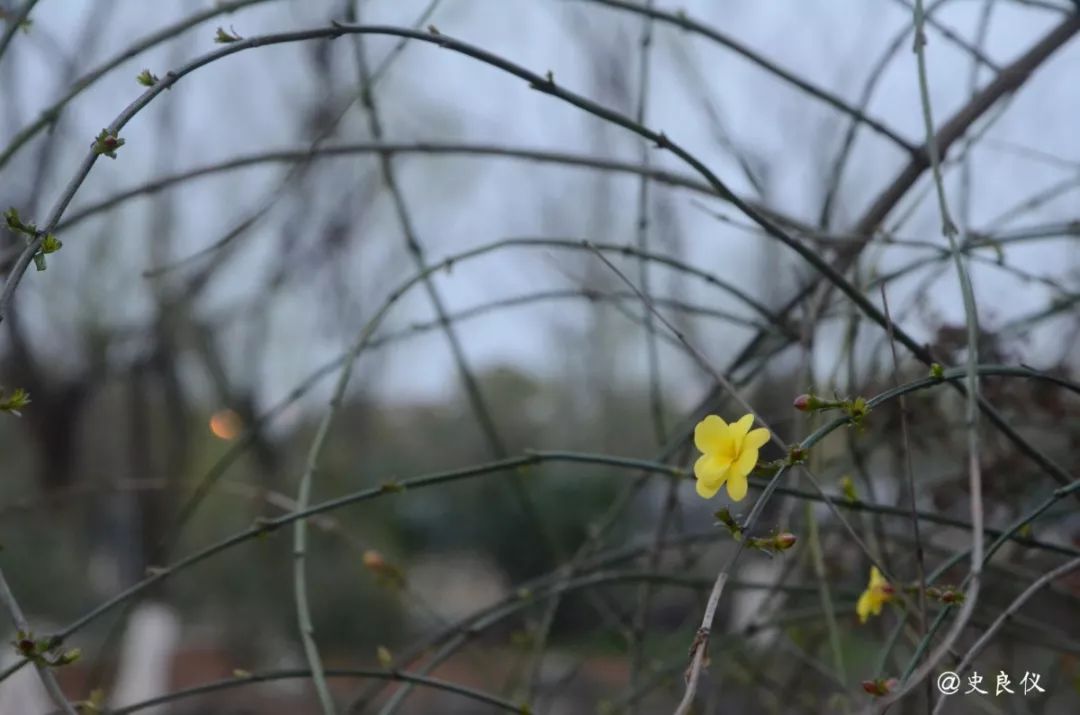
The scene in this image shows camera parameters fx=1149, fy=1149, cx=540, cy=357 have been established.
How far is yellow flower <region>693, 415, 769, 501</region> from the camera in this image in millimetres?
723

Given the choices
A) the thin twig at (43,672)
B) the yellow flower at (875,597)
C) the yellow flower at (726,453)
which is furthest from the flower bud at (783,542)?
the thin twig at (43,672)

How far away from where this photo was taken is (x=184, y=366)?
7.05 m

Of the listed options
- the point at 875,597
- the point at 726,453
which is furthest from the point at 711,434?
the point at 875,597

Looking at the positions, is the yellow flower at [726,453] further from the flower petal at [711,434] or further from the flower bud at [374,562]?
the flower bud at [374,562]

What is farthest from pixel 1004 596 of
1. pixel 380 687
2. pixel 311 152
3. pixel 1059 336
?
pixel 311 152

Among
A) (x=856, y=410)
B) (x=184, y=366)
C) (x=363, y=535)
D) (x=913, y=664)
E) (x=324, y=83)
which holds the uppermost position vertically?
(x=324, y=83)

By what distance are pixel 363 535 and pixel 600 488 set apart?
1.59 meters

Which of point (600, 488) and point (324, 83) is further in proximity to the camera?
point (600, 488)

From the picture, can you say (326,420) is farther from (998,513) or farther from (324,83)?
(324,83)

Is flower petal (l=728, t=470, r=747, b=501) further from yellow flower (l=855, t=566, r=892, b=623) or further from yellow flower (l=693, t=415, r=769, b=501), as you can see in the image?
yellow flower (l=855, t=566, r=892, b=623)

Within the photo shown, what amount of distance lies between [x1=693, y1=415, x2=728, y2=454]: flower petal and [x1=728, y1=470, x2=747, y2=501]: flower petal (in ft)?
0.09

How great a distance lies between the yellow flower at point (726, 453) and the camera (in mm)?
723

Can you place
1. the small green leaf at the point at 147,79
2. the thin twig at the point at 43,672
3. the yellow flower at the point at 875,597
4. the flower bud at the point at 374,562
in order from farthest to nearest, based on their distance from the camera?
the flower bud at the point at 374,562, the yellow flower at the point at 875,597, the small green leaf at the point at 147,79, the thin twig at the point at 43,672

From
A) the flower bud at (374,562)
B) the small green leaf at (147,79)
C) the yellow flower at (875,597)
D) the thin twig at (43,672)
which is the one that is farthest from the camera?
the flower bud at (374,562)
